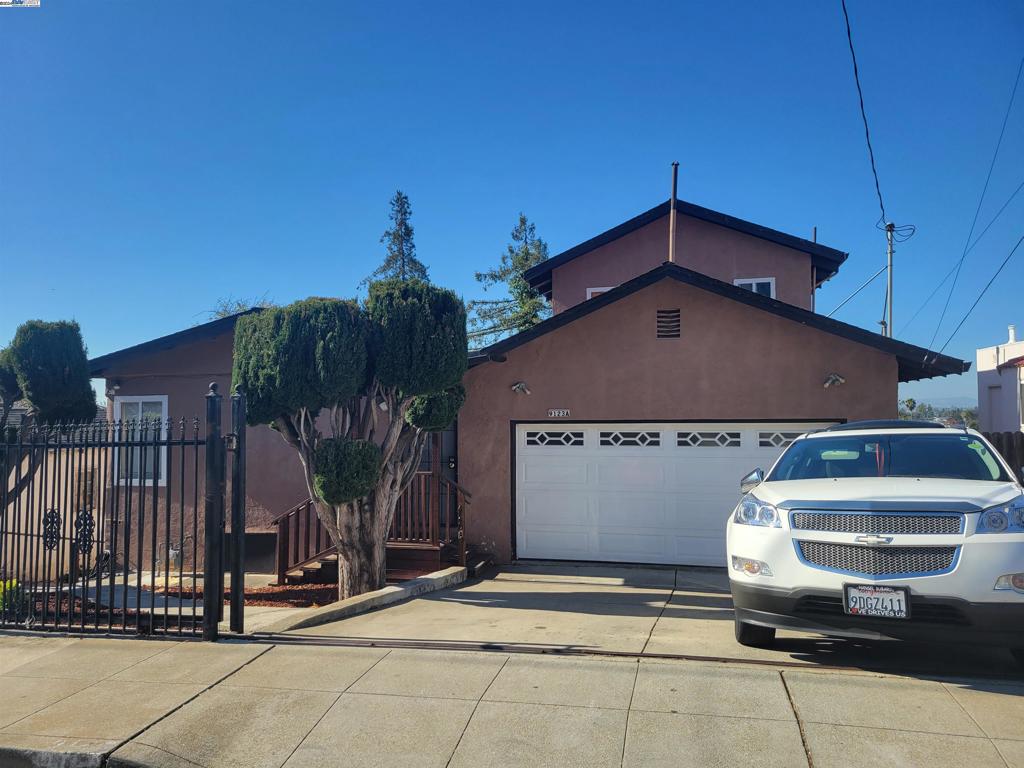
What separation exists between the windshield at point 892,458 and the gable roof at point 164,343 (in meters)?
9.41

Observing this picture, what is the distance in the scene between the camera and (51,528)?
25.3 feet

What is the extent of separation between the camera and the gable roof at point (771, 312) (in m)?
9.41

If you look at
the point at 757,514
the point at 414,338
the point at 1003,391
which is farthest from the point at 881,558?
the point at 1003,391

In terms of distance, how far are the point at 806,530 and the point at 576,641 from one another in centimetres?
214

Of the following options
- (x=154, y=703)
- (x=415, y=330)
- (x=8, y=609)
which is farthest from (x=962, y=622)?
(x=8, y=609)

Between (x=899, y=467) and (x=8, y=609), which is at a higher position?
(x=899, y=467)

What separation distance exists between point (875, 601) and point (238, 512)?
4742 millimetres

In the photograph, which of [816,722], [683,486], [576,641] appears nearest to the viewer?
[816,722]

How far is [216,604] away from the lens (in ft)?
19.8

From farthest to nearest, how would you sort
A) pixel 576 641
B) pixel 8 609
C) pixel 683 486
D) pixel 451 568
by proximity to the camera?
pixel 683 486
pixel 451 568
pixel 8 609
pixel 576 641

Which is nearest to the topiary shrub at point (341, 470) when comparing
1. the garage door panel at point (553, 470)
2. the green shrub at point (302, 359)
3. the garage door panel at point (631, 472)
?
the green shrub at point (302, 359)

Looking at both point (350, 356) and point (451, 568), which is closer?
point (350, 356)

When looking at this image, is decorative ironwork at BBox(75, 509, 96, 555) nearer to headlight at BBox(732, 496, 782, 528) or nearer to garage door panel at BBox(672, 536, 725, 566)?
headlight at BBox(732, 496, 782, 528)

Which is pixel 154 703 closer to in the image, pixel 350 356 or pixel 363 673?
pixel 363 673
